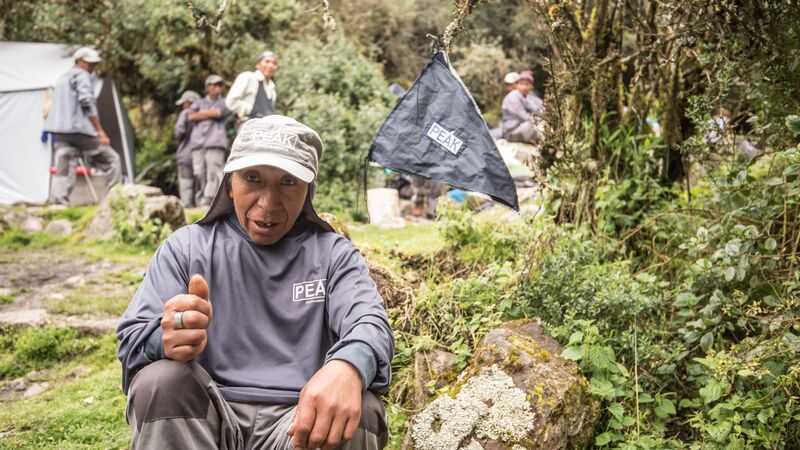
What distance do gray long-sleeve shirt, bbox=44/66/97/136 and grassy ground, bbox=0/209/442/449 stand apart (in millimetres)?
3430

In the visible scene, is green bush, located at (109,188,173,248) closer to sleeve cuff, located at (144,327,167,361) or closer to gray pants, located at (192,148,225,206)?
gray pants, located at (192,148,225,206)

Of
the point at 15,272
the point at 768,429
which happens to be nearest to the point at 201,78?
the point at 15,272

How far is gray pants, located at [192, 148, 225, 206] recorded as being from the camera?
11.2 m

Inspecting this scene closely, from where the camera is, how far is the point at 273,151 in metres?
2.73

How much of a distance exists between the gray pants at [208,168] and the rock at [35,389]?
633 cm

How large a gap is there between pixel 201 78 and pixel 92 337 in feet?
28.6

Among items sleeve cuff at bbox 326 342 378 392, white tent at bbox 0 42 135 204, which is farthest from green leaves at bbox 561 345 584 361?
white tent at bbox 0 42 135 204

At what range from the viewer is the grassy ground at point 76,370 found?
4.09m

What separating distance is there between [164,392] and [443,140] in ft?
9.54

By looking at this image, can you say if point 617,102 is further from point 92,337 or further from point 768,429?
point 92,337

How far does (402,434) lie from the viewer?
3789 millimetres

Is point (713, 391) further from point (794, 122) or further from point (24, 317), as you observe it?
point (24, 317)

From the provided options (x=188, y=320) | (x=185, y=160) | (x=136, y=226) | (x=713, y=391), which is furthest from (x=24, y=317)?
(x=185, y=160)

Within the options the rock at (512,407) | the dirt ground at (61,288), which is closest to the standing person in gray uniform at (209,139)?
the dirt ground at (61,288)
